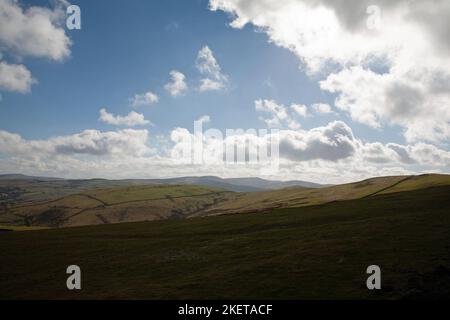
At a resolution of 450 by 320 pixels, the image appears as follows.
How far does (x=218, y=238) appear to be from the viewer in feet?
182

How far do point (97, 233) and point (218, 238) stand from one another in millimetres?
30310

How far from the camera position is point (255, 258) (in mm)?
40094

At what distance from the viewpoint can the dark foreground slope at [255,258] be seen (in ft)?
97.5

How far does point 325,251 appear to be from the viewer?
127ft

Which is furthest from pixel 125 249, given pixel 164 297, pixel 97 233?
pixel 164 297

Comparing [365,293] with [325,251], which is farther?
[325,251]

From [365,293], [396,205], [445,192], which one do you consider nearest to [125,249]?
[365,293]

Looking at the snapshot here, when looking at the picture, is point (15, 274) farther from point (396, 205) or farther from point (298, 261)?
point (396, 205)

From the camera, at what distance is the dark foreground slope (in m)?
29.7

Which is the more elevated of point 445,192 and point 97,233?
point 445,192

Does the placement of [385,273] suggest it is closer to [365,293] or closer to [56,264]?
[365,293]
